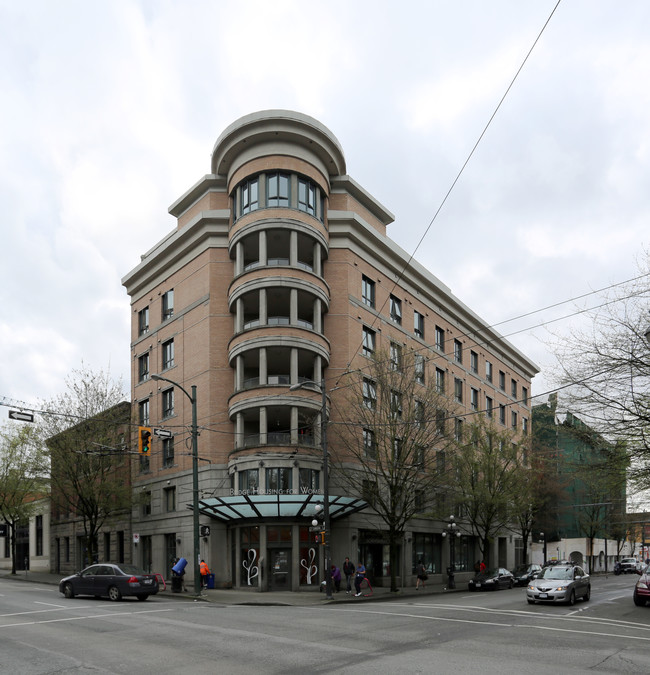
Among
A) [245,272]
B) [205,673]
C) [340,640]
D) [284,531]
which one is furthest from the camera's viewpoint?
[245,272]

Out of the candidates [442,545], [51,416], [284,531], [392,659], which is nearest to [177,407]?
[51,416]

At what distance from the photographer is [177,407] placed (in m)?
39.6

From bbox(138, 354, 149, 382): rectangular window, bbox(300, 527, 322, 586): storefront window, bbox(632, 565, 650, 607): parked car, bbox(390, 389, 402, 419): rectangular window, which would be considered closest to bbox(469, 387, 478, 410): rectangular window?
bbox(390, 389, 402, 419): rectangular window

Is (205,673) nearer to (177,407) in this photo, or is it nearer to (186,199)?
(177,407)

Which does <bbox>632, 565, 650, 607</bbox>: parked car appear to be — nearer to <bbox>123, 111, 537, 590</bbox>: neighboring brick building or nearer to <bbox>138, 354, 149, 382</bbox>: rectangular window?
<bbox>123, 111, 537, 590</bbox>: neighboring brick building

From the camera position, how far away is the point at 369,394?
33156 millimetres

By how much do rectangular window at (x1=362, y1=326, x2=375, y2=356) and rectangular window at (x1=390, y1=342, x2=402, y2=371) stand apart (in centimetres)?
378

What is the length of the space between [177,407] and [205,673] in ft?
96.5

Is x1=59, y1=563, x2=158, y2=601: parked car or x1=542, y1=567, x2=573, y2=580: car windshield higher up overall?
x1=542, y1=567, x2=573, y2=580: car windshield

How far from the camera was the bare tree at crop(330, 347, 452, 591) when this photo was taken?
107ft

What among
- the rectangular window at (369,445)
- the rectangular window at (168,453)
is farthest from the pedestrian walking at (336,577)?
the rectangular window at (168,453)

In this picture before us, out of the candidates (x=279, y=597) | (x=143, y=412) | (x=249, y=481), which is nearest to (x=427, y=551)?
(x=249, y=481)

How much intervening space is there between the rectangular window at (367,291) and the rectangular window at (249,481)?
12.2 metres

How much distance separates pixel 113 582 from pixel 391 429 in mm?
13703
